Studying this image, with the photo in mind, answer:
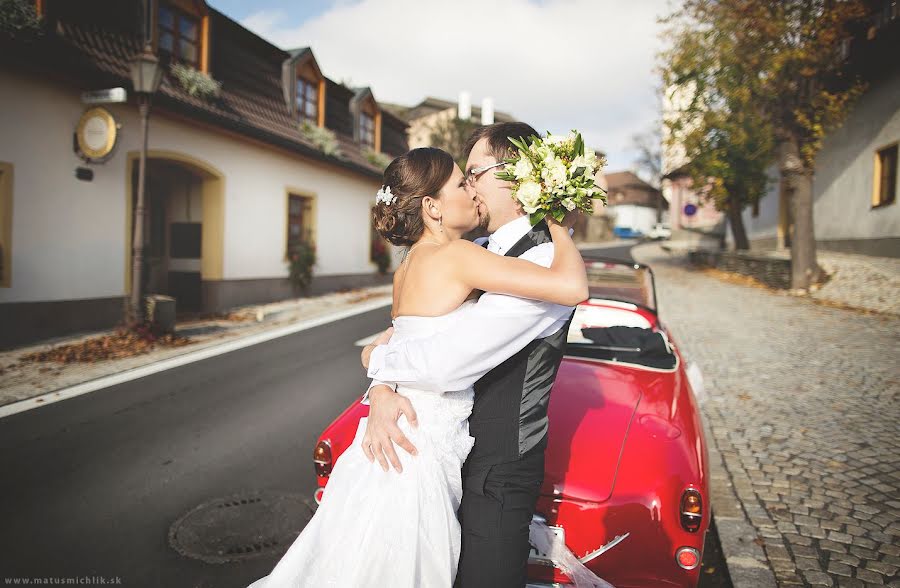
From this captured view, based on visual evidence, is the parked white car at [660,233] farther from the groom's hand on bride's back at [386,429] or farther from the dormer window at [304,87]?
the groom's hand on bride's back at [386,429]

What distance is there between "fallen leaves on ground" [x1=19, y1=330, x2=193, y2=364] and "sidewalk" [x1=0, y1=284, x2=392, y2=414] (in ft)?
0.42

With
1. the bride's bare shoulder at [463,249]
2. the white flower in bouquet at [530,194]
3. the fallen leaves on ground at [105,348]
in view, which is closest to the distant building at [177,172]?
the fallen leaves on ground at [105,348]

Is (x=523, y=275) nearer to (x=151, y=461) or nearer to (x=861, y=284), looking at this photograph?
(x=151, y=461)

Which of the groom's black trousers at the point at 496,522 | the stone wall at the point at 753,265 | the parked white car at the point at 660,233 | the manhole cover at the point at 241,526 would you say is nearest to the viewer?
the groom's black trousers at the point at 496,522

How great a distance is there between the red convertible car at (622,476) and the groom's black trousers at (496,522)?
53 centimetres

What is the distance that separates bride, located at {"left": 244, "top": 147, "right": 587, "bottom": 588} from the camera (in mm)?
1455

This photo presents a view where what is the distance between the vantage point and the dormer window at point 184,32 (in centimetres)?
1122

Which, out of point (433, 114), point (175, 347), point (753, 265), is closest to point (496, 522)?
point (175, 347)

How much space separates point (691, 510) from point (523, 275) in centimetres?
135

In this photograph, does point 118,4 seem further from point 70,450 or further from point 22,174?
point 70,450

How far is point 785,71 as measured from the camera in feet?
46.8

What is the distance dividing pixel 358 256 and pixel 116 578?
16.2 metres

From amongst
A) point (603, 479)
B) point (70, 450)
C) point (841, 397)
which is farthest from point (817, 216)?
point (70, 450)

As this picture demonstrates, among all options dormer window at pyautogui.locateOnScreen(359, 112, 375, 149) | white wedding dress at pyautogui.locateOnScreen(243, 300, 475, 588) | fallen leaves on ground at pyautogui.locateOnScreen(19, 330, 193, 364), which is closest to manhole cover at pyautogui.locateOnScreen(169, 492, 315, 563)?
white wedding dress at pyautogui.locateOnScreen(243, 300, 475, 588)
